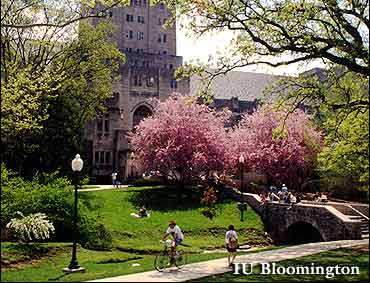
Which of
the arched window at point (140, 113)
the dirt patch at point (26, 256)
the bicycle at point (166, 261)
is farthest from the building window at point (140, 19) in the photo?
the bicycle at point (166, 261)

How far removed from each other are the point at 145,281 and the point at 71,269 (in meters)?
3.58

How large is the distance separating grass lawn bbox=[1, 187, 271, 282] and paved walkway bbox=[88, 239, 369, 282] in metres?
0.99

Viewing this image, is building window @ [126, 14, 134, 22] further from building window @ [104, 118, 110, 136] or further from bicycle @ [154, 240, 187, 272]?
bicycle @ [154, 240, 187, 272]

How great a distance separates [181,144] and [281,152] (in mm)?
8711

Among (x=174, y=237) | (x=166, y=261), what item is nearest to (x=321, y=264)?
(x=174, y=237)

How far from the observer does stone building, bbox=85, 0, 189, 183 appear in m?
56.8

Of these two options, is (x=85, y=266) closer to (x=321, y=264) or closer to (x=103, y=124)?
(x=321, y=264)

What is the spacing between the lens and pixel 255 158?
41.3 metres

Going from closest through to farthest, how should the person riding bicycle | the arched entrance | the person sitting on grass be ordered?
the person riding bicycle → the person sitting on grass → the arched entrance

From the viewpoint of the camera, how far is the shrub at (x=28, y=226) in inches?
731

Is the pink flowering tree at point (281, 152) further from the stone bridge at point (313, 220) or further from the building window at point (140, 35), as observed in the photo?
the building window at point (140, 35)

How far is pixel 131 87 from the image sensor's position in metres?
61.1

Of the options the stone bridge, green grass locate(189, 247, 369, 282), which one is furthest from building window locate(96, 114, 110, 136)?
green grass locate(189, 247, 369, 282)

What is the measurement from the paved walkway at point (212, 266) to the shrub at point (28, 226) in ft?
19.7
